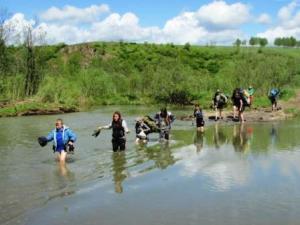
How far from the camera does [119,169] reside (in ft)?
51.2

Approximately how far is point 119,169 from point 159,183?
2590mm

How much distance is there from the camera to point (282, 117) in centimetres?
3347

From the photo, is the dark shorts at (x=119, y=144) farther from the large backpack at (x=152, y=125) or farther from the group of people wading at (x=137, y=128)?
the large backpack at (x=152, y=125)

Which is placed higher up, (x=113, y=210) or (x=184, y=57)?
(x=184, y=57)

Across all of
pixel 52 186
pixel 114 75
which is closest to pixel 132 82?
pixel 114 75

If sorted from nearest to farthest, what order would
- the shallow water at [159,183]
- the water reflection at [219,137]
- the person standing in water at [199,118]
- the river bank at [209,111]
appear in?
1. the shallow water at [159,183]
2. the water reflection at [219,137]
3. the person standing in water at [199,118]
4. the river bank at [209,111]

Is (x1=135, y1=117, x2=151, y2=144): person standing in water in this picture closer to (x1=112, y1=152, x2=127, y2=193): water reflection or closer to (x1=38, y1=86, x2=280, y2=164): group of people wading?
(x1=38, y1=86, x2=280, y2=164): group of people wading

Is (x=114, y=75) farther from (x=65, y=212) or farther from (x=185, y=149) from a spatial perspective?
(x=65, y=212)

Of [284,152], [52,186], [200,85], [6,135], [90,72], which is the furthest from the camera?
[90,72]

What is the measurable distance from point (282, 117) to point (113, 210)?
24730 mm

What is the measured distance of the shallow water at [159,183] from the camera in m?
10.1

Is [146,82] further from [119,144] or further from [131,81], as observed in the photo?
[119,144]

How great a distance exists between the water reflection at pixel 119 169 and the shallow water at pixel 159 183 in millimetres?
27

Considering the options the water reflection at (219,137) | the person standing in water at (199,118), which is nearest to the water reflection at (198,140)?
the water reflection at (219,137)
